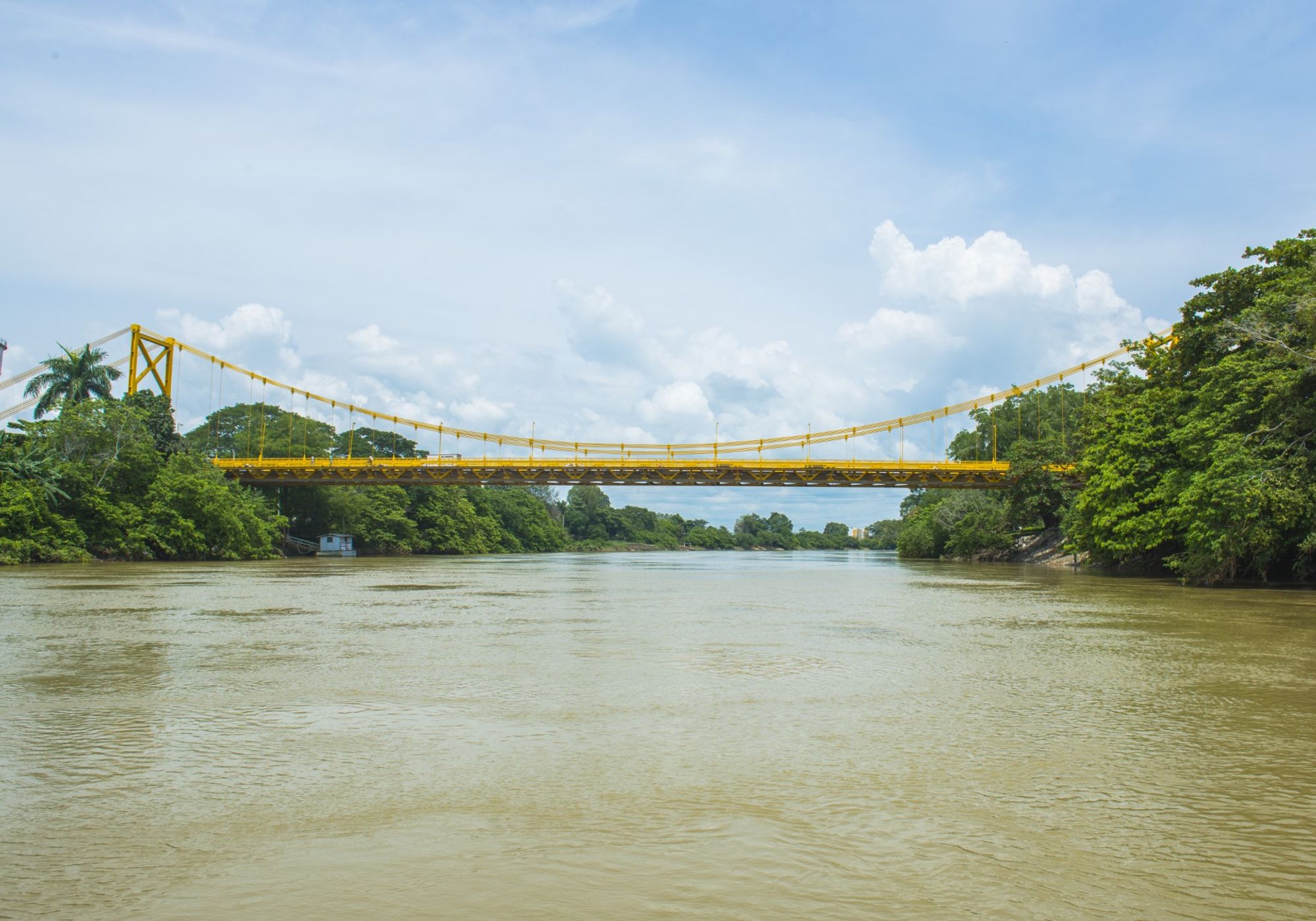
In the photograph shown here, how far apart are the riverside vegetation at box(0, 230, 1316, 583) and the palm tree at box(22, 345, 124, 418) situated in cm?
11

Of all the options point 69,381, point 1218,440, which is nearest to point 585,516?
point 69,381

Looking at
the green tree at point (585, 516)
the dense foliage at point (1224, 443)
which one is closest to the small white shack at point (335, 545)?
the dense foliage at point (1224, 443)

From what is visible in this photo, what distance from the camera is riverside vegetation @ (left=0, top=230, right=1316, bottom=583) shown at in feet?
89.0

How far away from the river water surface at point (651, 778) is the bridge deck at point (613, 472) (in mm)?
48972

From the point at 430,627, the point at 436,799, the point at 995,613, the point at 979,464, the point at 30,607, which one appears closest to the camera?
the point at 436,799

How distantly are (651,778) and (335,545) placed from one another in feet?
229

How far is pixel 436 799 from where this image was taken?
18.0ft

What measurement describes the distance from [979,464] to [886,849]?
60.4m

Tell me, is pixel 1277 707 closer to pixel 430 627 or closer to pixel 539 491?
pixel 430 627

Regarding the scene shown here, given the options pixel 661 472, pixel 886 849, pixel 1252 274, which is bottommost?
pixel 886 849

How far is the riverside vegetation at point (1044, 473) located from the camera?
27.1 metres

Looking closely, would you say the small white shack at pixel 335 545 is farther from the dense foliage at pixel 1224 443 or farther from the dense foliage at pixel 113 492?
the dense foliage at pixel 1224 443

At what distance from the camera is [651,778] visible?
5.99 m

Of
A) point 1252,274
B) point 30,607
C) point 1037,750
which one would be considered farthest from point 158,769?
point 1252,274
